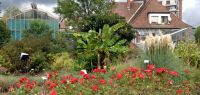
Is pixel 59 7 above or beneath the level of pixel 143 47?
above

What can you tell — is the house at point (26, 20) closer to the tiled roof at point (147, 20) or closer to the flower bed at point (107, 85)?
the tiled roof at point (147, 20)

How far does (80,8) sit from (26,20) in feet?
45.7

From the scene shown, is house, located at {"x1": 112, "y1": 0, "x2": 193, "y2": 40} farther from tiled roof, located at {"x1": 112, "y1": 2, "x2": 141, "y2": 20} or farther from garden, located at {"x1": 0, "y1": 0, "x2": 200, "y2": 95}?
garden, located at {"x1": 0, "y1": 0, "x2": 200, "y2": 95}

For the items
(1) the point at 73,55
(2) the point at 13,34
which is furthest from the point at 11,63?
(2) the point at 13,34

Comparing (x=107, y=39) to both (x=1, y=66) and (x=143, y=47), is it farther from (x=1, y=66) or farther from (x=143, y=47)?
(x=143, y=47)

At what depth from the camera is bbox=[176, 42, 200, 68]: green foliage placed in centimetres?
1709

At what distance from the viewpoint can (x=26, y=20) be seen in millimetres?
48531

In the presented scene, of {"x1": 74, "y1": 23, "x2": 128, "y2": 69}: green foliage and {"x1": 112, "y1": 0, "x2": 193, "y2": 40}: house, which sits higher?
{"x1": 112, "y1": 0, "x2": 193, "y2": 40}: house

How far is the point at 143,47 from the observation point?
13797 mm

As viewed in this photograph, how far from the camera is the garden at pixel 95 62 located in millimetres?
8023

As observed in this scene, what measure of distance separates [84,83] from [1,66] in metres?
15.3

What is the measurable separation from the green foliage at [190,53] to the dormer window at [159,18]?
35294mm

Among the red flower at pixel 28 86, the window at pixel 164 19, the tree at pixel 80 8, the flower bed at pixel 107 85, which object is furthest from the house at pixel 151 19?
the red flower at pixel 28 86

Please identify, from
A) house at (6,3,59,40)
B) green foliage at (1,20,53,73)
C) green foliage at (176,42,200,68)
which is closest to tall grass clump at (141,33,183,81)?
green foliage at (176,42,200,68)
